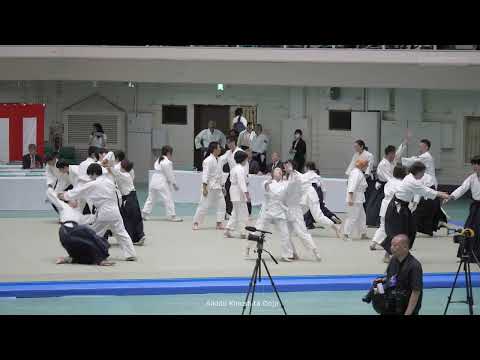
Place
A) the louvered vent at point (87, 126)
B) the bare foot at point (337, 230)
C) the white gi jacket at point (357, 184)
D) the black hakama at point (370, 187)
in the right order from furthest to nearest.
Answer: the louvered vent at point (87, 126)
the black hakama at point (370, 187)
the bare foot at point (337, 230)
the white gi jacket at point (357, 184)

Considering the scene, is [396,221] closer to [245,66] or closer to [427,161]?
[427,161]

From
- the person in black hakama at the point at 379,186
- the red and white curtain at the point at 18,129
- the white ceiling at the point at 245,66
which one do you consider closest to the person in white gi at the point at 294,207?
the person in black hakama at the point at 379,186

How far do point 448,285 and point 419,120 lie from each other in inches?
484

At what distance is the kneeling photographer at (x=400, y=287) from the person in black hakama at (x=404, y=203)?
4929mm

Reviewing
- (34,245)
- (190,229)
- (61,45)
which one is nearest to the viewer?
(34,245)

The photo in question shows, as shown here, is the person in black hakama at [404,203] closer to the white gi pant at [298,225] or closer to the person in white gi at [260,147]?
the white gi pant at [298,225]

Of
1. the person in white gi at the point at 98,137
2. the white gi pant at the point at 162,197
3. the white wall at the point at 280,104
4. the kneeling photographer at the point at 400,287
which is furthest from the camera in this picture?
the white wall at the point at 280,104

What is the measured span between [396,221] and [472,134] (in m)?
11.7

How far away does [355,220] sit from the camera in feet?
54.9

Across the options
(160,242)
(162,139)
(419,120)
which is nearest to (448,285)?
(160,242)

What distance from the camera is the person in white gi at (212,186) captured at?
17703 millimetres

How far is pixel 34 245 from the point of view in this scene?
634 inches

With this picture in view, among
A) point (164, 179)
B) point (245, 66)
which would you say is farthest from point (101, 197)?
point (245, 66)
